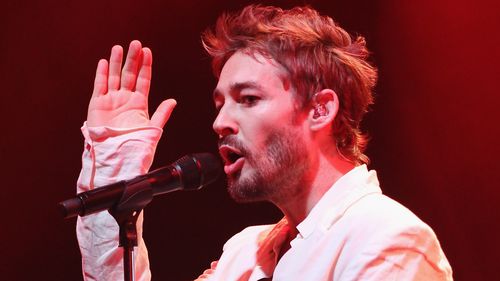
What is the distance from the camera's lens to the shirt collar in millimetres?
1845

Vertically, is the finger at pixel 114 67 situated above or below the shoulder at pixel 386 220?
above

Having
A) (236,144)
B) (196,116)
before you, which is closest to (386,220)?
(236,144)

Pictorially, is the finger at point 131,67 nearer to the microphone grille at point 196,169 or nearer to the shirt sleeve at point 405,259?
the microphone grille at point 196,169

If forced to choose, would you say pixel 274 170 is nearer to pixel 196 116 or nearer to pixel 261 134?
pixel 261 134

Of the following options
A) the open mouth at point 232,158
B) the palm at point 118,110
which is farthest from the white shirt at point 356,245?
the palm at point 118,110

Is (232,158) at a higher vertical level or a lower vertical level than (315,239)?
higher

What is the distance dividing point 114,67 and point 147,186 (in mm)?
622

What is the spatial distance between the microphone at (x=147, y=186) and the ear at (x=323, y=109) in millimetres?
359

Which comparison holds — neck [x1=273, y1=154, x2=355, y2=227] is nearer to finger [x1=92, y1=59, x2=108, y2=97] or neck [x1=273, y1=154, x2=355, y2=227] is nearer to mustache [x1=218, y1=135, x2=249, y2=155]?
mustache [x1=218, y1=135, x2=249, y2=155]

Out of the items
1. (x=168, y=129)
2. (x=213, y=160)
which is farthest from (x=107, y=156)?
(x=168, y=129)

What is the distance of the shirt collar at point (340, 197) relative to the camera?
1845 millimetres

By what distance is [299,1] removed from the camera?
3.36 metres

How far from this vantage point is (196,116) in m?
3.34

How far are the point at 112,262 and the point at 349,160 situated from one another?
0.74 meters
